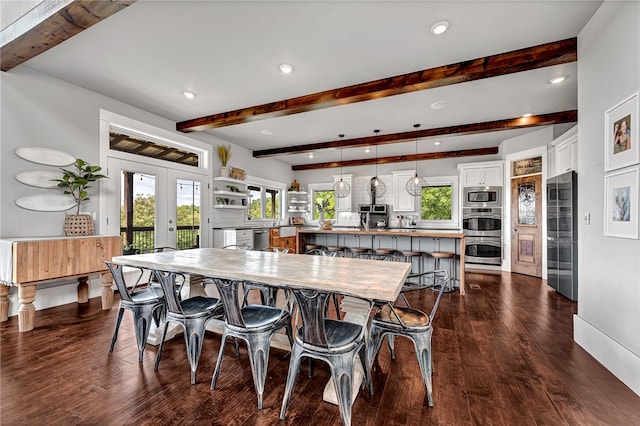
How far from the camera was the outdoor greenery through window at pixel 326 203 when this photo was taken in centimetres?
860

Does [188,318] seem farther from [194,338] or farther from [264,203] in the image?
[264,203]

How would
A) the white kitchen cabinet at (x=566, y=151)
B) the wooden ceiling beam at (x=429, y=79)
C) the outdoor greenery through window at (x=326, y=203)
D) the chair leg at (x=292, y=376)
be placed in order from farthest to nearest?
the outdoor greenery through window at (x=326, y=203) → the white kitchen cabinet at (x=566, y=151) → the wooden ceiling beam at (x=429, y=79) → the chair leg at (x=292, y=376)

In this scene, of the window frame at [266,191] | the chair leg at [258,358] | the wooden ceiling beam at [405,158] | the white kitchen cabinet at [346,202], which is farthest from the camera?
the white kitchen cabinet at [346,202]

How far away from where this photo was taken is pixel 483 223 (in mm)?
6250

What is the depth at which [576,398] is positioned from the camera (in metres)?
1.81

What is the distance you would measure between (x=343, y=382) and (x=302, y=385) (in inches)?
23.6

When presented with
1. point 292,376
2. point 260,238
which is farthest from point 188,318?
point 260,238

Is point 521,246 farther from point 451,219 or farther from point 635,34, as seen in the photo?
point 635,34

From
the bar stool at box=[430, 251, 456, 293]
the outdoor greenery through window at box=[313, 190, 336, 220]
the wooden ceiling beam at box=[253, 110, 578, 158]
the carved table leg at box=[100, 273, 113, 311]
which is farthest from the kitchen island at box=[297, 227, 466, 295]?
the outdoor greenery through window at box=[313, 190, 336, 220]

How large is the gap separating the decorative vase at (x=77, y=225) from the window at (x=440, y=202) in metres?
7.04

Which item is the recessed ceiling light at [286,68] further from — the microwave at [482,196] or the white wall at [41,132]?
the microwave at [482,196]

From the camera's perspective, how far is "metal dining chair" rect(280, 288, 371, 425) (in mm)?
1456

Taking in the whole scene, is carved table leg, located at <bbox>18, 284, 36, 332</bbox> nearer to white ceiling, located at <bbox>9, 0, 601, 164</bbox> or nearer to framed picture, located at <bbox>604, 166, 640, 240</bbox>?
white ceiling, located at <bbox>9, 0, 601, 164</bbox>

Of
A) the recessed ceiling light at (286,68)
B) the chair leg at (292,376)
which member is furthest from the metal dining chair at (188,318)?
the recessed ceiling light at (286,68)
